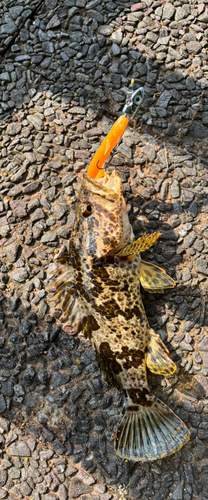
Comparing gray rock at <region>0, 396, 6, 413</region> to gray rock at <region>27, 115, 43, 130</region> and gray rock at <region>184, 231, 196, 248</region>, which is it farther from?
gray rock at <region>27, 115, 43, 130</region>

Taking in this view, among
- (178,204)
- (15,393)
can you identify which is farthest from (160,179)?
(15,393)

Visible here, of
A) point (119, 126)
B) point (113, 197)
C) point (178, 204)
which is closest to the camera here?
point (113, 197)

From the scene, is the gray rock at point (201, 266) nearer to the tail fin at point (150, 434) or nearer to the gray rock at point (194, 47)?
the tail fin at point (150, 434)

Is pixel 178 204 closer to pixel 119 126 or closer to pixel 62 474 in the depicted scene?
pixel 119 126

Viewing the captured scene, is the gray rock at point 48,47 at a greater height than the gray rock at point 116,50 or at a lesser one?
greater

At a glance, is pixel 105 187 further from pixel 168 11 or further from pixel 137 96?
pixel 168 11

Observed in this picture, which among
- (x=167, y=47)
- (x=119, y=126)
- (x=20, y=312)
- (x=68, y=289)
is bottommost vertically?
(x=20, y=312)

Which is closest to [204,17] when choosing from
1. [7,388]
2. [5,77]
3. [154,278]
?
[5,77]

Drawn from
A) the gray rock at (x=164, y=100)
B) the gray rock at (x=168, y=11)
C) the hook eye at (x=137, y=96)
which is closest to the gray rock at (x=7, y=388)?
the hook eye at (x=137, y=96)
